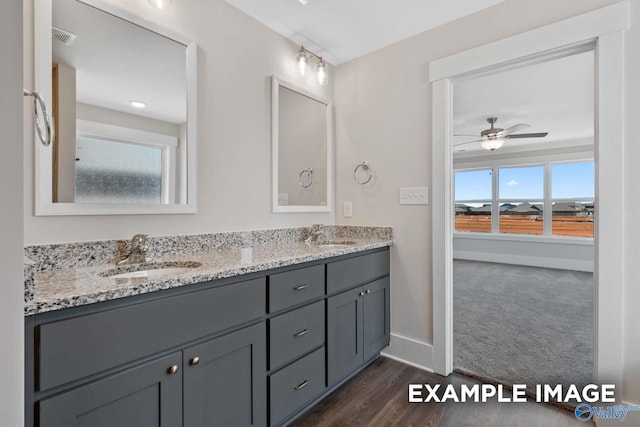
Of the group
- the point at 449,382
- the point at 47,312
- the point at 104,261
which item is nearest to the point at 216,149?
the point at 104,261

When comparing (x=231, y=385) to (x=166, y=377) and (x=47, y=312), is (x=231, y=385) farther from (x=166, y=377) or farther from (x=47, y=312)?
(x=47, y=312)

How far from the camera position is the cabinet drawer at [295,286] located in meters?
1.46

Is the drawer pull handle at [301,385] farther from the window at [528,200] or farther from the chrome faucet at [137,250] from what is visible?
the window at [528,200]

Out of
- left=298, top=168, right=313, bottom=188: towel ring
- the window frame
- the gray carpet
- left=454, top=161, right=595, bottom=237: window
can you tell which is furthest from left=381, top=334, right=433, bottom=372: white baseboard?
left=454, top=161, right=595, bottom=237: window

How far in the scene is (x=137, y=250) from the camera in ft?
4.79

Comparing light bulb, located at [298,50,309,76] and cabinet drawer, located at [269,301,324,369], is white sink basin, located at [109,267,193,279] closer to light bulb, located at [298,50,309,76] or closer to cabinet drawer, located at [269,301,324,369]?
cabinet drawer, located at [269,301,324,369]

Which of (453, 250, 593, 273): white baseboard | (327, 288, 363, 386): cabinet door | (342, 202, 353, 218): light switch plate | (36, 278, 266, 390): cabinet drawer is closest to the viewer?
(36, 278, 266, 390): cabinet drawer

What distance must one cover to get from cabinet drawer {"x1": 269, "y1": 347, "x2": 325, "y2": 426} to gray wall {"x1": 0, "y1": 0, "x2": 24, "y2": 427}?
100 centimetres

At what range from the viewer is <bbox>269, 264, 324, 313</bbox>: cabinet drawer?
57.3 inches

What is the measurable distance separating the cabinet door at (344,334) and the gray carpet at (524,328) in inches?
31.1

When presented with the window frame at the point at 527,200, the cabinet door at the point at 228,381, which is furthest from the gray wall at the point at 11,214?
the window frame at the point at 527,200

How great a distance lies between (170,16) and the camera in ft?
5.53

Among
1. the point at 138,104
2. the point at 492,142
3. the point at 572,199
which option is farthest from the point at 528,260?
the point at 138,104

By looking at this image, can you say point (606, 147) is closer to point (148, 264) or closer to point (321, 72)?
point (321, 72)
